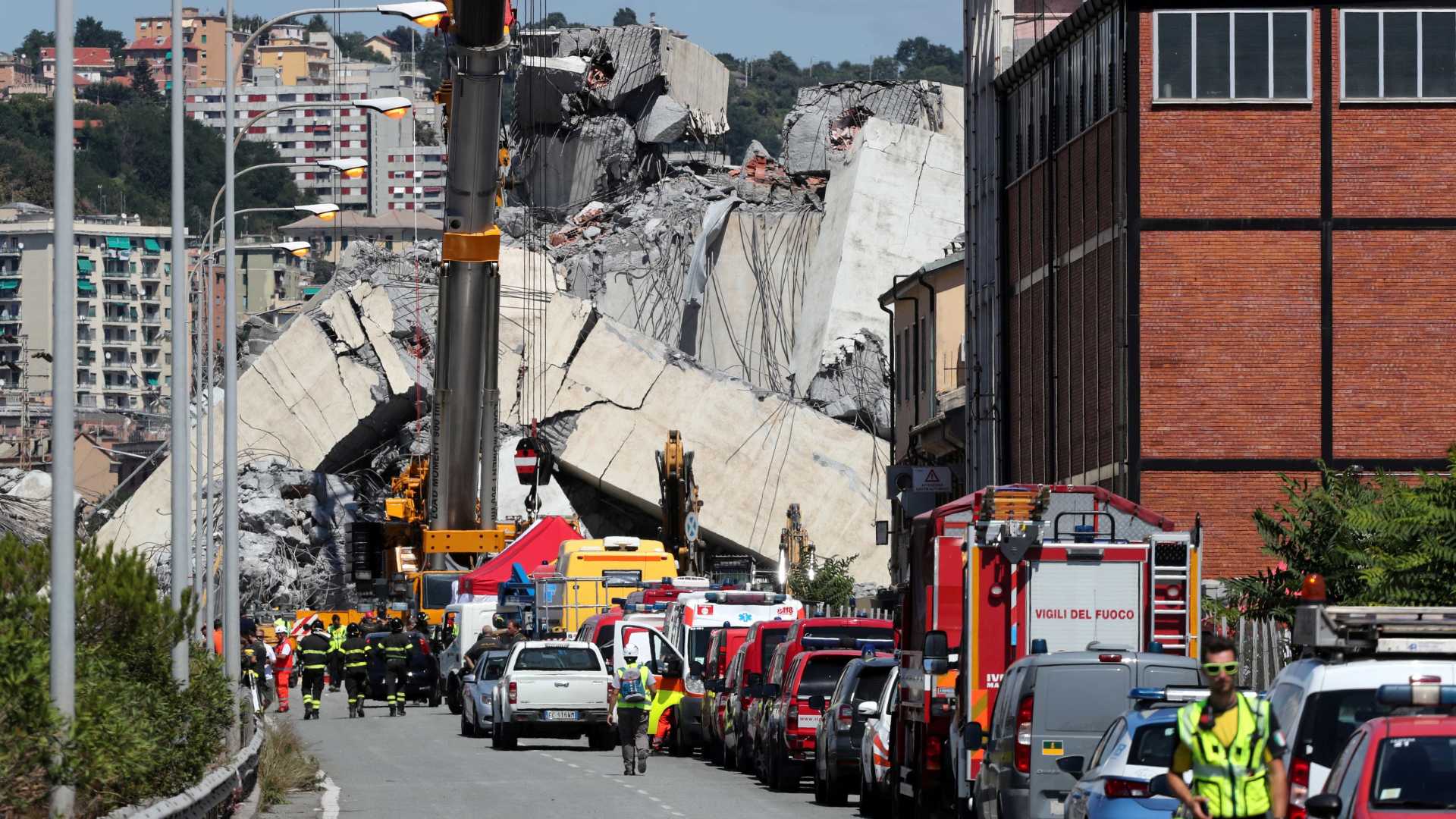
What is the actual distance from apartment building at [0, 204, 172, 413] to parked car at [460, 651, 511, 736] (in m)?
118

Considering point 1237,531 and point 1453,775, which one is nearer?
point 1453,775

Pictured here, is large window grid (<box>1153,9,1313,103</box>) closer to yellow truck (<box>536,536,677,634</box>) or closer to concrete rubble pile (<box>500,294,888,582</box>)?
yellow truck (<box>536,536,677,634</box>)

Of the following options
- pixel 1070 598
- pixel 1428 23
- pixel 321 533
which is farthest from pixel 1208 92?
pixel 321 533

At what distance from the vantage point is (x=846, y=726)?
23.4m

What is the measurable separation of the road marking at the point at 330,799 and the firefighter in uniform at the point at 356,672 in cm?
1560

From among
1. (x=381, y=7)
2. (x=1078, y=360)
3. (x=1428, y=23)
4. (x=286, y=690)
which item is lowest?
(x=286, y=690)

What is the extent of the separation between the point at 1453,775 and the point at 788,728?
15012mm

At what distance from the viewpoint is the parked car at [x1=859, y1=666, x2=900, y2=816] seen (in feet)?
→ 71.9

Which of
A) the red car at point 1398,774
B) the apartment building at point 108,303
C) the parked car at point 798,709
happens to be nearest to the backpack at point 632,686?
the parked car at point 798,709

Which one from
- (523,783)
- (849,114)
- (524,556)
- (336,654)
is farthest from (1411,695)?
(849,114)

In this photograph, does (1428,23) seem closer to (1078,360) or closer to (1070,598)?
(1078,360)

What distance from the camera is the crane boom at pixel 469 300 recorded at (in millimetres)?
40156

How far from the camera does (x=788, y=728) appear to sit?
25359 mm

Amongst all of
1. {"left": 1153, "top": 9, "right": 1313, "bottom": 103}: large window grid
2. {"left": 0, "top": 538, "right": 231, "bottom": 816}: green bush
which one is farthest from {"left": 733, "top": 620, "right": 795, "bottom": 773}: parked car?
{"left": 1153, "top": 9, "right": 1313, "bottom": 103}: large window grid
